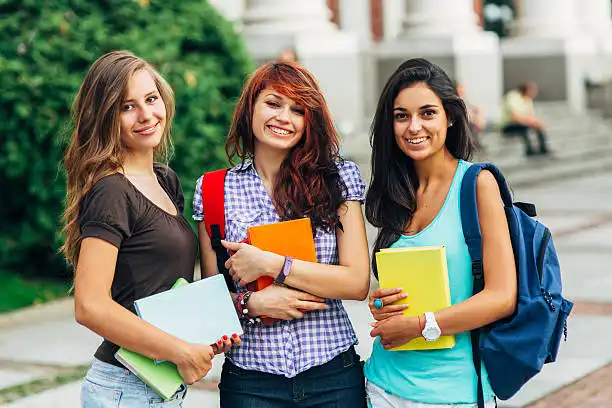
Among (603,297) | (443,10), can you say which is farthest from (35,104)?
(443,10)

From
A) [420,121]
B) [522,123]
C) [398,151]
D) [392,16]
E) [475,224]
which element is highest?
[420,121]

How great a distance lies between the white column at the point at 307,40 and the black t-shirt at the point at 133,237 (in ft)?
39.5

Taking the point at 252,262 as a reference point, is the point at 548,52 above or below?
below

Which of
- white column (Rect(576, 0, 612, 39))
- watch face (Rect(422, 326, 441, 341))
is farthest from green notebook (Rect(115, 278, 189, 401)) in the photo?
white column (Rect(576, 0, 612, 39))

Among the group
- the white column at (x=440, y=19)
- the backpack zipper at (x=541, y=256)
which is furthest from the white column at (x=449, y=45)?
the backpack zipper at (x=541, y=256)

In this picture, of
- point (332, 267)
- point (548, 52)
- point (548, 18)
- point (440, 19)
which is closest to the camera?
point (332, 267)

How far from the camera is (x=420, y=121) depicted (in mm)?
3285

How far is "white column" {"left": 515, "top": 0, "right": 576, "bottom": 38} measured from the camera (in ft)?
76.3

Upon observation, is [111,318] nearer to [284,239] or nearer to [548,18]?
[284,239]

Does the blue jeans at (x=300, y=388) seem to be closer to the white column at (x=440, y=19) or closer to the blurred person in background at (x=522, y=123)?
the blurred person in background at (x=522, y=123)

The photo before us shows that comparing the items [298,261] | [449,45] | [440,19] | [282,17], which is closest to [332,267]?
[298,261]

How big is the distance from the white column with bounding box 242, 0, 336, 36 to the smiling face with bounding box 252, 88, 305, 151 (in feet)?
40.0

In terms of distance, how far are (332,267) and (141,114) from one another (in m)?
0.72

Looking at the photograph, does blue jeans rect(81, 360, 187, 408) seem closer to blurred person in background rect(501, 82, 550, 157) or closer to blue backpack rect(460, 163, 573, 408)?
blue backpack rect(460, 163, 573, 408)
